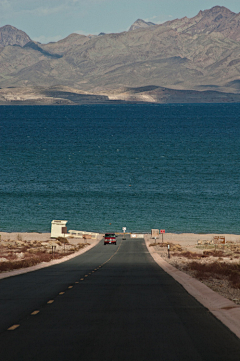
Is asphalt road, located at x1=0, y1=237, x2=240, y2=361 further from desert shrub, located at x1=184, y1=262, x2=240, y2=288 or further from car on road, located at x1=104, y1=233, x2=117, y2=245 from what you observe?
car on road, located at x1=104, y1=233, x2=117, y2=245

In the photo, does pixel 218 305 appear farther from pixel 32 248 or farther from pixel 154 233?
pixel 154 233

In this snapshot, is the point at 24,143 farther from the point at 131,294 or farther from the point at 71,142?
the point at 131,294

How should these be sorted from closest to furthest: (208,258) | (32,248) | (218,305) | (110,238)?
1. (218,305)
2. (208,258)
3. (32,248)
4. (110,238)

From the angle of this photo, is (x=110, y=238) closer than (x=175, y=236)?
Yes

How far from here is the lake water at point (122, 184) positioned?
2628 inches

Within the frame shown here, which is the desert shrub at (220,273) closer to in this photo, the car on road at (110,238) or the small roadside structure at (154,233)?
the car on road at (110,238)

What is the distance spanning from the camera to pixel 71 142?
487 ft

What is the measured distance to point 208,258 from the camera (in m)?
36.4

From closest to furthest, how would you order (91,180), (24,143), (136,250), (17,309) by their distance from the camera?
1. (17,309)
2. (136,250)
3. (91,180)
4. (24,143)

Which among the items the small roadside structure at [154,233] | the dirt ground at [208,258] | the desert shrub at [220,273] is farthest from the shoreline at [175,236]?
the desert shrub at [220,273]

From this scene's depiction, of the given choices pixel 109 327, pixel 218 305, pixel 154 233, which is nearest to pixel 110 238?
pixel 154 233

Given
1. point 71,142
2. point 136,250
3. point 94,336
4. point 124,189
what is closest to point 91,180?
point 124,189

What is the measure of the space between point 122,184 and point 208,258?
5009cm

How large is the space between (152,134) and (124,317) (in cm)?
15987
